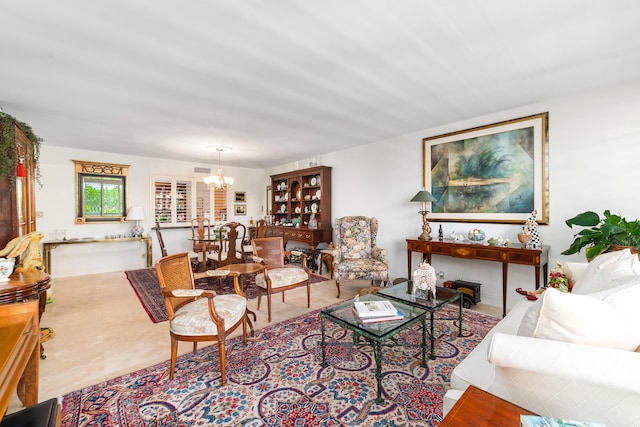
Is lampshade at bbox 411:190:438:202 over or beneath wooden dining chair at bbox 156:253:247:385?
over

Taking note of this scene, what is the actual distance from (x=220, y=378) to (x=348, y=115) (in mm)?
3125

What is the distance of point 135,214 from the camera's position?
5.56 m

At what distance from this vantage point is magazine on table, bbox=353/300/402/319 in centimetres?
207

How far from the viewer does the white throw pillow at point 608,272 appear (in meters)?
1.59

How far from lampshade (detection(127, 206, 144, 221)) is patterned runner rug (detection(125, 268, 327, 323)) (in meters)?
1.08

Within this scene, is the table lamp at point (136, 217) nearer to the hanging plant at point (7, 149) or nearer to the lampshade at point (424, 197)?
the hanging plant at point (7, 149)

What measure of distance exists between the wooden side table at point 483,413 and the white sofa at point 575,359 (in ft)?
0.41

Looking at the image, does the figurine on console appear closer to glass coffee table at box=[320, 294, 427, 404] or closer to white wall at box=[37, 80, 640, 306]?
glass coffee table at box=[320, 294, 427, 404]

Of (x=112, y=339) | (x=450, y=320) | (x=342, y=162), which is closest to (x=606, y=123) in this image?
(x=450, y=320)

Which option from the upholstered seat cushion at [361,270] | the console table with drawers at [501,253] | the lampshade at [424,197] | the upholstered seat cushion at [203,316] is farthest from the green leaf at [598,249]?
the upholstered seat cushion at [203,316]

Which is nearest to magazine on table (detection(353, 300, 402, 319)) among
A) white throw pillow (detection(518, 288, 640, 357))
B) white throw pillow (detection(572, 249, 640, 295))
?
white throw pillow (detection(518, 288, 640, 357))

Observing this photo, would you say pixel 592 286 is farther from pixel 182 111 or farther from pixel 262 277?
pixel 182 111

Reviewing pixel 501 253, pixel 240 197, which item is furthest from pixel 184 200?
pixel 501 253

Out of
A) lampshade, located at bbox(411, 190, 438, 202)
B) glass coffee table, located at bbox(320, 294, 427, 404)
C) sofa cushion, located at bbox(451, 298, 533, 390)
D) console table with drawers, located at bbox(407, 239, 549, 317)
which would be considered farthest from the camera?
lampshade, located at bbox(411, 190, 438, 202)
